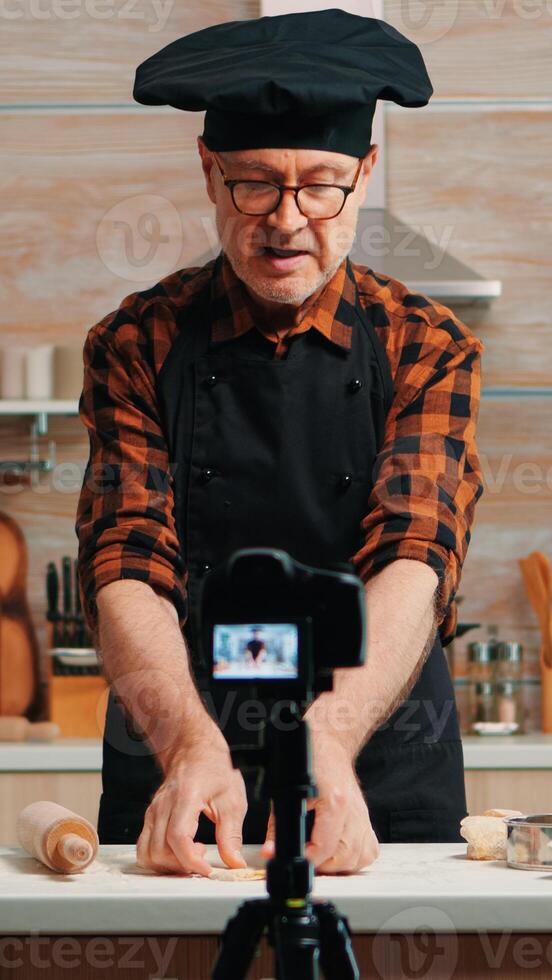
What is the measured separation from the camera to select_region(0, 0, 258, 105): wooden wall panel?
3.13 metres

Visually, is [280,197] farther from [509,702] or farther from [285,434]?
[509,702]

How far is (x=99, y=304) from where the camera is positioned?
3.11 meters

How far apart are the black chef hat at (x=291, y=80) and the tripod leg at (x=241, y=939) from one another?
0.87 meters

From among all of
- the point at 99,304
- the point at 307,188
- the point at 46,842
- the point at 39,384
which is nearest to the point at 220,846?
the point at 46,842

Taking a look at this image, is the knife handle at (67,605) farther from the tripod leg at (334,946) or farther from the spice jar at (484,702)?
the tripod leg at (334,946)

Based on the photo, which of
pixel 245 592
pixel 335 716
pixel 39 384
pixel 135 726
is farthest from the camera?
pixel 39 384

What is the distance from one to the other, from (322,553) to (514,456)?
1.62 m

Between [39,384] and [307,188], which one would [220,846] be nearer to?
[307,188]

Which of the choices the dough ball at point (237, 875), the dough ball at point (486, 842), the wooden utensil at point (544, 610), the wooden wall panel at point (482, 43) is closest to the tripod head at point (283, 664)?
the dough ball at point (237, 875)

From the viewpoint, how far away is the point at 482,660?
113 inches

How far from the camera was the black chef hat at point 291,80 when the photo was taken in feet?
4.45

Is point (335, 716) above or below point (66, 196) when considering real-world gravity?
below

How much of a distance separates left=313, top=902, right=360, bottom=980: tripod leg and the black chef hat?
875mm

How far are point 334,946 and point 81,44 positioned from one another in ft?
9.14
